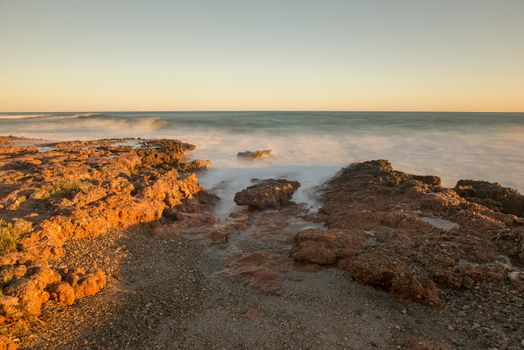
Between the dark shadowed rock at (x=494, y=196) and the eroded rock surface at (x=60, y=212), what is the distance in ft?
28.4

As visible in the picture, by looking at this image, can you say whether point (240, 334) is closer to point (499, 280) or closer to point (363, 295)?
point (363, 295)

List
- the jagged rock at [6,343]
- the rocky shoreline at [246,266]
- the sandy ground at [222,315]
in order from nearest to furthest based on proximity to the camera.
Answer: the jagged rock at [6,343] < the sandy ground at [222,315] < the rocky shoreline at [246,266]

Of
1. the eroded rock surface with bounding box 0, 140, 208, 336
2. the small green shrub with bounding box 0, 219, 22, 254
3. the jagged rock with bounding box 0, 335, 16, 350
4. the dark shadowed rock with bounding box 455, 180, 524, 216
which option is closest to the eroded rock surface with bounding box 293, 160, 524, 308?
the dark shadowed rock with bounding box 455, 180, 524, 216

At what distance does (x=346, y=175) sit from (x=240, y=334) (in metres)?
8.82

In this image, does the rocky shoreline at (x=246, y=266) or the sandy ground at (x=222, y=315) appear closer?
the sandy ground at (x=222, y=315)

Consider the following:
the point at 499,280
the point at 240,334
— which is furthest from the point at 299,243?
the point at 499,280

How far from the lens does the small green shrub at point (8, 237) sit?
5.29m

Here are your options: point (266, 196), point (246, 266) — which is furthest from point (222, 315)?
point (266, 196)

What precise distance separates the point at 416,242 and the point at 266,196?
4.75m

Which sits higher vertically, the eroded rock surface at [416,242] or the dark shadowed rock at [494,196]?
the dark shadowed rock at [494,196]

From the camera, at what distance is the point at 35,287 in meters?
4.45

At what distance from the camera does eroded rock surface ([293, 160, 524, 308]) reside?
17.1 ft

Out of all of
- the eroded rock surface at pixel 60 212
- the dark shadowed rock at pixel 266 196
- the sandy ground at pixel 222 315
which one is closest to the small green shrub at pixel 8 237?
the eroded rock surface at pixel 60 212

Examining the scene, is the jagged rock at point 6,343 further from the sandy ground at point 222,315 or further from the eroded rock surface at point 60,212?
the eroded rock surface at point 60,212
